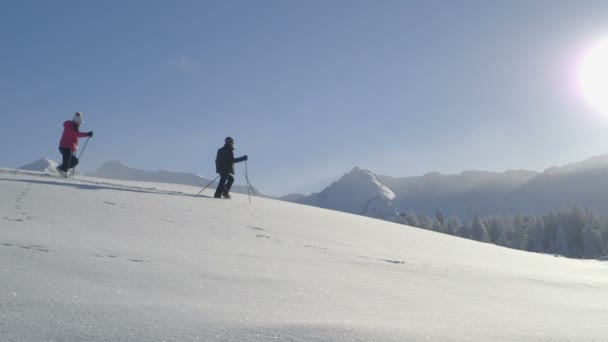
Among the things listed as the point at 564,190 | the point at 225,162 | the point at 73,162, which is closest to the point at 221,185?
the point at 225,162

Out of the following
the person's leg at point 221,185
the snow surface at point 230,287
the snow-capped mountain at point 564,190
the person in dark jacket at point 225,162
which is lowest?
the snow surface at point 230,287

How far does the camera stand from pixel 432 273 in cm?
657

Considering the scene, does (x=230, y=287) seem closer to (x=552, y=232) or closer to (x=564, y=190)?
(x=552, y=232)

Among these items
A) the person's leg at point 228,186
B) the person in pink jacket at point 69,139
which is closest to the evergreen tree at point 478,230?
the person's leg at point 228,186

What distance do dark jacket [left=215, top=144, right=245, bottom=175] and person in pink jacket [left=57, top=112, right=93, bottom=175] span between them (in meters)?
3.50

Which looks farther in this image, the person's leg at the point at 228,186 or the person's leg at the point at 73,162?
the person's leg at the point at 228,186

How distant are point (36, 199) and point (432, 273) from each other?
6.55 meters

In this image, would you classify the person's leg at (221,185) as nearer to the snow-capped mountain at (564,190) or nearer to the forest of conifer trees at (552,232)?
the forest of conifer trees at (552,232)

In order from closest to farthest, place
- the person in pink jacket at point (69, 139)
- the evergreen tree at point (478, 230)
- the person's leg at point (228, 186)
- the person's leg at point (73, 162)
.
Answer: the person in pink jacket at point (69, 139) → the person's leg at point (73, 162) → the person's leg at point (228, 186) → the evergreen tree at point (478, 230)

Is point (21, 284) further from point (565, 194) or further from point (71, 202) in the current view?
point (565, 194)

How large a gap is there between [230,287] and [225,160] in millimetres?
9449

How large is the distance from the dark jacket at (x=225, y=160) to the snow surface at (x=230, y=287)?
175 inches

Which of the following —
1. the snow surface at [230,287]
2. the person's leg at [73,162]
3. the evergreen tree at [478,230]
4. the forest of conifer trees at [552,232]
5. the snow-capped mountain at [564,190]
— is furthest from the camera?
the snow-capped mountain at [564,190]

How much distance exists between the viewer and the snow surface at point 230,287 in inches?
107
